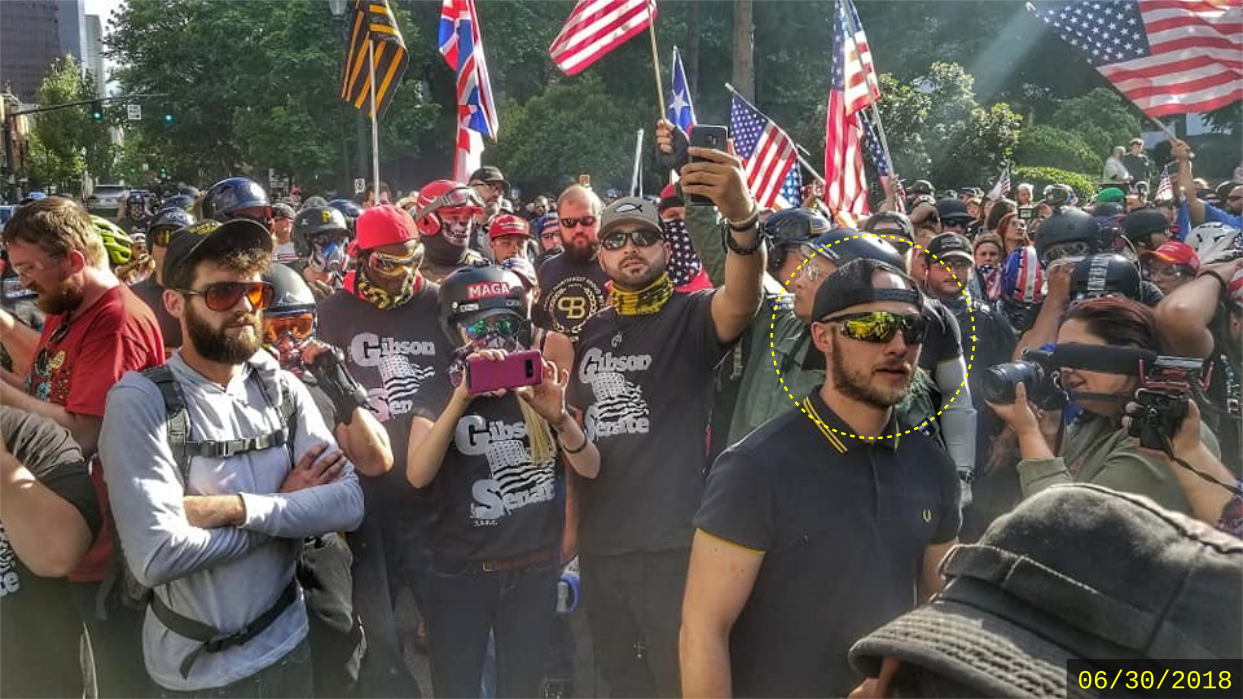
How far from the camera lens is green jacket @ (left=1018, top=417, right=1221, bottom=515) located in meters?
2.90

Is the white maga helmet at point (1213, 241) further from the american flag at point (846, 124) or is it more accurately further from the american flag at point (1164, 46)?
the american flag at point (846, 124)

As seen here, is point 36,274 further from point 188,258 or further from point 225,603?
point 225,603

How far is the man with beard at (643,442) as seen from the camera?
3.90 meters

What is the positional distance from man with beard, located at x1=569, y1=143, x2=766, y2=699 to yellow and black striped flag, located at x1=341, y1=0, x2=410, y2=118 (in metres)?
6.14

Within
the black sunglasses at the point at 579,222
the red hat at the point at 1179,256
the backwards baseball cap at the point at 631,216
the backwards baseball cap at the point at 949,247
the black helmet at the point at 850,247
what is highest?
the black helmet at the point at 850,247

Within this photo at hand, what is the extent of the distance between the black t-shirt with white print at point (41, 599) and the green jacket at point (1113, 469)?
2710mm

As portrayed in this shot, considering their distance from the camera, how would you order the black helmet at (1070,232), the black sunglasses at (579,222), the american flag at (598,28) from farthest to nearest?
the american flag at (598,28)
the black sunglasses at (579,222)
the black helmet at (1070,232)

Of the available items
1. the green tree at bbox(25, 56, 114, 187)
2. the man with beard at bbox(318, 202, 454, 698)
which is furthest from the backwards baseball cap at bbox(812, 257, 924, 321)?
the green tree at bbox(25, 56, 114, 187)

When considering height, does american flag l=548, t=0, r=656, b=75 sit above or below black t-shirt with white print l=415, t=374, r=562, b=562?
above

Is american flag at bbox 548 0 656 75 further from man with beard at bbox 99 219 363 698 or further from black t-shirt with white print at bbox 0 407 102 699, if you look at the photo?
black t-shirt with white print at bbox 0 407 102 699

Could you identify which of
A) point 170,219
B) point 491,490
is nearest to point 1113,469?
point 491,490

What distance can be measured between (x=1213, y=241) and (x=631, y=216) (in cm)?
418

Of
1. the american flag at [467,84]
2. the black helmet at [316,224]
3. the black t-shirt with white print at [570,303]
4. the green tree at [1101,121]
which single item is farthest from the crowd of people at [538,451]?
the green tree at [1101,121]

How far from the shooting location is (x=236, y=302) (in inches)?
118
